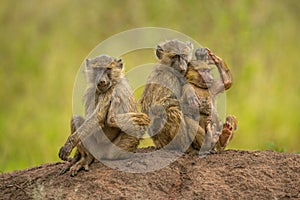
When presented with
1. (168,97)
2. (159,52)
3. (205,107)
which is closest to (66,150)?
(168,97)

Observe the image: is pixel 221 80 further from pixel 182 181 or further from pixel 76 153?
pixel 76 153

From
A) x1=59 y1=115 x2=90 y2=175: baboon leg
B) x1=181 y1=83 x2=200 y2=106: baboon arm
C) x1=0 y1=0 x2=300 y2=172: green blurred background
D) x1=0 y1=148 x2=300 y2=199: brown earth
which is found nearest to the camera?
x1=0 y1=148 x2=300 y2=199: brown earth

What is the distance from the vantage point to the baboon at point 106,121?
24.7 ft

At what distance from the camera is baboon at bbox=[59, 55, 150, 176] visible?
24.7ft

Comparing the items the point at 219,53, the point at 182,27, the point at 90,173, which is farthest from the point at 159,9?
the point at 90,173

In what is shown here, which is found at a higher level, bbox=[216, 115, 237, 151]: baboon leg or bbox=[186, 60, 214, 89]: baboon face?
bbox=[186, 60, 214, 89]: baboon face

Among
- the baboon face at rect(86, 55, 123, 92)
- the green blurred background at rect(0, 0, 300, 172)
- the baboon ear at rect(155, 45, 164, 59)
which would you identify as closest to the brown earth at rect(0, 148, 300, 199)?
the baboon face at rect(86, 55, 123, 92)

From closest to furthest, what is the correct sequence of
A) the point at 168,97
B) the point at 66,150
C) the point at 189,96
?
the point at 66,150 < the point at 189,96 < the point at 168,97

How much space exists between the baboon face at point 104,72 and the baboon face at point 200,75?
0.79 m

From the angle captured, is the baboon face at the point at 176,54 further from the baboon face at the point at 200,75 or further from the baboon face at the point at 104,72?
the baboon face at the point at 104,72

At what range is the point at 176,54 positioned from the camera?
812 centimetres

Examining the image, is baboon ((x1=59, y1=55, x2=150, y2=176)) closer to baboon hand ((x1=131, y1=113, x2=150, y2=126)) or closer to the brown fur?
baboon hand ((x1=131, y1=113, x2=150, y2=126))

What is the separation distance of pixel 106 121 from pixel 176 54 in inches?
44.4

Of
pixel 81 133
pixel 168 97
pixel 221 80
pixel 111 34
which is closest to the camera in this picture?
pixel 81 133
